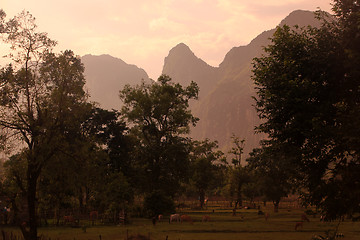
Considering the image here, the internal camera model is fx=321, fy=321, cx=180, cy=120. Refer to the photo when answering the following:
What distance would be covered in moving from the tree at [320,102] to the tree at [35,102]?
1536 centimetres

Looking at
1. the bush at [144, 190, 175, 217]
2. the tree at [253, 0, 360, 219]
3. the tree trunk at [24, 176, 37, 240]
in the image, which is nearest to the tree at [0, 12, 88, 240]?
the tree trunk at [24, 176, 37, 240]

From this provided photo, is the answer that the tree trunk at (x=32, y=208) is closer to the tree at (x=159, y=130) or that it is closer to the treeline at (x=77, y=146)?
the treeline at (x=77, y=146)

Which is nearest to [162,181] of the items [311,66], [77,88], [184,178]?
[184,178]

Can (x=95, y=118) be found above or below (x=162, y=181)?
above

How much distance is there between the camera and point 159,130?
60.7 meters

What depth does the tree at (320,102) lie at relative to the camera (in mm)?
20453

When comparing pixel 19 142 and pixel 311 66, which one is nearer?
pixel 311 66

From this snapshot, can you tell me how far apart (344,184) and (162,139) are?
143ft

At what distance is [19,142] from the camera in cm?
2589

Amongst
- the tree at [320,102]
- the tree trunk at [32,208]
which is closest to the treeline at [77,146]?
the tree trunk at [32,208]

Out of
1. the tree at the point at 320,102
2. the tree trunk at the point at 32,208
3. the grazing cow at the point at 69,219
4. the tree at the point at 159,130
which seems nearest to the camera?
the tree at the point at 320,102

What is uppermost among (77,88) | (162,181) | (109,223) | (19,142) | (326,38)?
(326,38)

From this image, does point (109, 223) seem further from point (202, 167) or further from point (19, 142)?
point (202, 167)

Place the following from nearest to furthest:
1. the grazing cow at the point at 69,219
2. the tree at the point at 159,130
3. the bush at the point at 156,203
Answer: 1. the grazing cow at the point at 69,219
2. the bush at the point at 156,203
3. the tree at the point at 159,130
